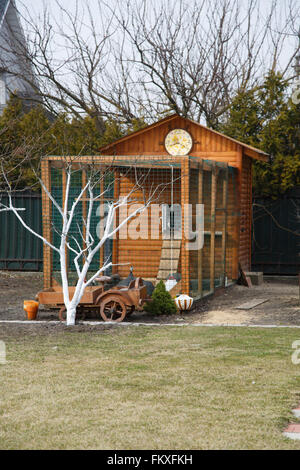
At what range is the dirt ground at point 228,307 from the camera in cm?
1012

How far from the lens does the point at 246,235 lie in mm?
15586

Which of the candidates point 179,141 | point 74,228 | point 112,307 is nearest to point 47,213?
point 112,307

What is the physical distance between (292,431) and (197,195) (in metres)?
7.70

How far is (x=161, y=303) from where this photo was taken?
1051 centimetres

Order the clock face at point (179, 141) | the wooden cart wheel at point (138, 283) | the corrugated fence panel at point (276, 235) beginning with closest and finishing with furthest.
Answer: the wooden cart wheel at point (138, 283), the clock face at point (179, 141), the corrugated fence panel at point (276, 235)

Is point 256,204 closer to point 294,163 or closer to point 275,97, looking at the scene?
point 294,163

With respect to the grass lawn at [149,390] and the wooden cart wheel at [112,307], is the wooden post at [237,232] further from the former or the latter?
the grass lawn at [149,390]

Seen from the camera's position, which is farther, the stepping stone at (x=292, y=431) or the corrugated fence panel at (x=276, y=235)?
the corrugated fence panel at (x=276, y=235)

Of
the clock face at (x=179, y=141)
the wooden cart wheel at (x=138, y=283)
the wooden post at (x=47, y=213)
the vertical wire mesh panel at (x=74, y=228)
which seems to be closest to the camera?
the wooden cart wheel at (x=138, y=283)

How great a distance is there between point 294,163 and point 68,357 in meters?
9.33

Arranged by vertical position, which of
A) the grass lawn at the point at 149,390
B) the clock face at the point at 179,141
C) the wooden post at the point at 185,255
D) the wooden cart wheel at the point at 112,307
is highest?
the clock face at the point at 179,141

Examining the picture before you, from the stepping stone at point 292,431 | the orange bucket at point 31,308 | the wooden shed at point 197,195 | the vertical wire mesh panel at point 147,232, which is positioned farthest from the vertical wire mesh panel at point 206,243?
the stepping stone at point 292,431

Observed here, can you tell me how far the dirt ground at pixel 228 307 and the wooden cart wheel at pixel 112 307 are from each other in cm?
39

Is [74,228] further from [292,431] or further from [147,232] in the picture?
[292,431]
